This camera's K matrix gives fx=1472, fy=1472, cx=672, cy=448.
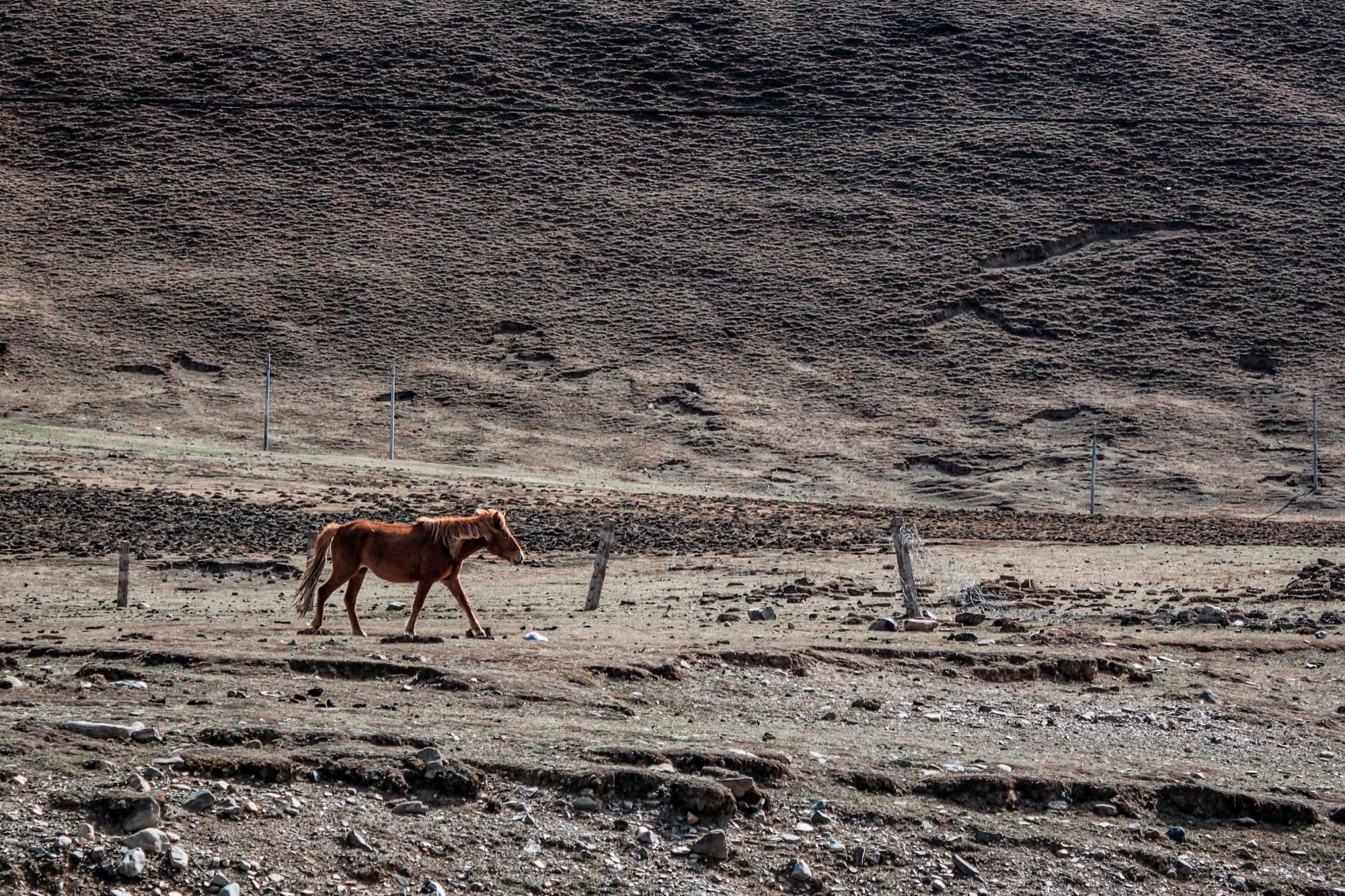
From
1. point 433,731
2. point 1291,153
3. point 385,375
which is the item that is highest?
point 433,731

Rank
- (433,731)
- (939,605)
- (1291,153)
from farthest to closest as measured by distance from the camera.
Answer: (1291,153) → (939,605) → (433,731)

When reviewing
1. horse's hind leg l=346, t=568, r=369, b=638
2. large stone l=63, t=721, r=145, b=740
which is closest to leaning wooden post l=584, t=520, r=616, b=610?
horse's hind leg l=346, t=568, r=369, b=638

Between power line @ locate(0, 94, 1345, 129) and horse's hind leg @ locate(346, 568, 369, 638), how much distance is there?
5025 centimetres

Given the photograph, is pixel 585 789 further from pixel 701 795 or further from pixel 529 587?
pixel 529 587

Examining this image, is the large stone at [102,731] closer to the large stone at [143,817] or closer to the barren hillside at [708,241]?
the large stone at [143,817]

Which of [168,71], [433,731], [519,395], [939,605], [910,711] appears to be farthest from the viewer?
[168,71]

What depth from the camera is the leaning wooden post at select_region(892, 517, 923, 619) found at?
15.6m

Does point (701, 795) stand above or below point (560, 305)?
above

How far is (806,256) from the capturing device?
53.0 m

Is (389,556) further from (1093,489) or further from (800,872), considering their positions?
(1093,489)

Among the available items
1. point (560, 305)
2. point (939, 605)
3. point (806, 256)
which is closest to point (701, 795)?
point (939, 605)

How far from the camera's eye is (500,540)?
13.8 metres

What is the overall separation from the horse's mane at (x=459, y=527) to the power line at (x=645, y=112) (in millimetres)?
49631

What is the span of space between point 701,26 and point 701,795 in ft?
217
